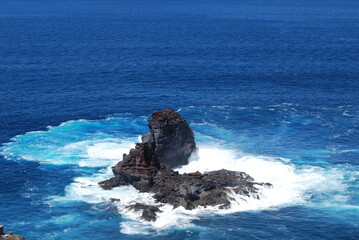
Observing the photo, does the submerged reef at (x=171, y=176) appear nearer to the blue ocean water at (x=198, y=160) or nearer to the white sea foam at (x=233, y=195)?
the white sea foam at (x=233, y=195)

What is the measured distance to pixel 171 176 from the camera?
5064 inches

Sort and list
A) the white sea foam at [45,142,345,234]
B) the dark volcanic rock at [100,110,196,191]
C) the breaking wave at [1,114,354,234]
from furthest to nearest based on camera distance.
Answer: the dark volcanic rock at [100,110,196,191] → the breaking wave at [1,114,354,234] → the white sea foam at [45,142,345,234]

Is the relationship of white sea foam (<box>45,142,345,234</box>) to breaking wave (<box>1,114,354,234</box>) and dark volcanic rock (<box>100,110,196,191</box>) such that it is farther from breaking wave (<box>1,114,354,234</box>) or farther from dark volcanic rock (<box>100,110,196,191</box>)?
dark volcanic rock (<box>100,110,196,191</box>)

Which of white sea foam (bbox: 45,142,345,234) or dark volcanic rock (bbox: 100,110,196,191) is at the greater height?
dark volcanic rock (bbox: 100,110,196,191)

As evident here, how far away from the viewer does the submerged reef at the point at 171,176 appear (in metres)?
121

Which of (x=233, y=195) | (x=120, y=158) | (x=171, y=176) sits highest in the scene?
(x=171, y=176)

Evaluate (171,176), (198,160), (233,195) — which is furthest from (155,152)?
(233,195)

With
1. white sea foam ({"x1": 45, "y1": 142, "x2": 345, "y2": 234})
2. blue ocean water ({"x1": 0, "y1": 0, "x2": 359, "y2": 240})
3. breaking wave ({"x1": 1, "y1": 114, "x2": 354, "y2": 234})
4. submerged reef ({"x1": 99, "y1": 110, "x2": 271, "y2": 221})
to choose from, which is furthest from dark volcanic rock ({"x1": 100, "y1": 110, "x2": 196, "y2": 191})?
blue ocean water ({"x1": 0, "y1": 0, "x2": 359, "y2": 240})

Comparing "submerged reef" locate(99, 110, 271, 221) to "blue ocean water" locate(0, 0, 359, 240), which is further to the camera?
"submerged reef" locate(99, 110, 271, 221)

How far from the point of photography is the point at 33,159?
148 meters

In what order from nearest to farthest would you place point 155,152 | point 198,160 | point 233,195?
point 233,195
point 155,152
point 198,160

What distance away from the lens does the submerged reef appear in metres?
121

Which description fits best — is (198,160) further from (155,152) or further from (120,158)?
(120,158)

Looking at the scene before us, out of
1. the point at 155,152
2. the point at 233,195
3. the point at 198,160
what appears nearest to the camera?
the point at 233,195
